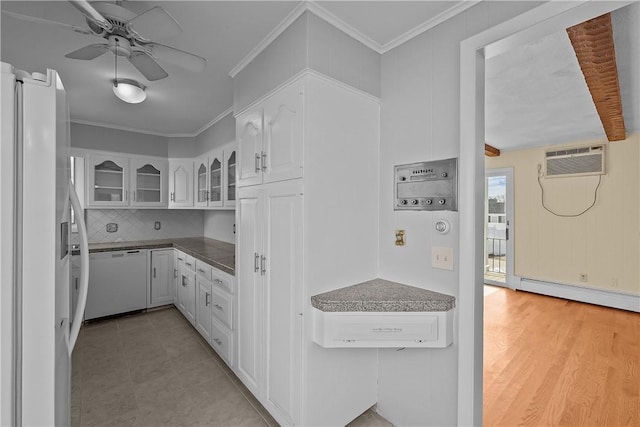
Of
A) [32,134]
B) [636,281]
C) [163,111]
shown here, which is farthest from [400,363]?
[636,281]

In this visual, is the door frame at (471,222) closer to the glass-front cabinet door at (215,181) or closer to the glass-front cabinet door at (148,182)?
the glass-front cabinet door at (215,181)

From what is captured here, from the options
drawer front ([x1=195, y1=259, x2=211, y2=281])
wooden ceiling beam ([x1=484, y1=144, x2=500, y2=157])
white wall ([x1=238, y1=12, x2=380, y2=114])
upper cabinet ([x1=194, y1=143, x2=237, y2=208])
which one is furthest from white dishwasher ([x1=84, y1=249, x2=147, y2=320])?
wooden ceiling beam ([x1=484, y1=144, x2=500, y2=157])

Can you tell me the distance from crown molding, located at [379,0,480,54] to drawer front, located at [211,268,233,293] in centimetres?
201

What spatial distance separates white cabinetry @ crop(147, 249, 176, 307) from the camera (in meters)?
3.88

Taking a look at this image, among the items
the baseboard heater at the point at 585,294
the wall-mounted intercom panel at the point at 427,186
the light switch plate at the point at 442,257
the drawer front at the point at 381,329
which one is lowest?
the baseboard heater at the point at 585,294

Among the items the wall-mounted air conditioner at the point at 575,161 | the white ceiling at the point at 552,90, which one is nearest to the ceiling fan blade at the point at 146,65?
the white ceiling at the point at 552,90

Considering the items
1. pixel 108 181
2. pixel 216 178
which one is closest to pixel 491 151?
pixel 216 178

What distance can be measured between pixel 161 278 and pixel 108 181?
1.40 meters

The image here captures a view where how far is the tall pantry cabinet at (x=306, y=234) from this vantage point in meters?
1.65

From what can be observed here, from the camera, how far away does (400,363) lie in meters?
1.88

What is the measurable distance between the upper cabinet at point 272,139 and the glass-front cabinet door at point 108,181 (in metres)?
2.56

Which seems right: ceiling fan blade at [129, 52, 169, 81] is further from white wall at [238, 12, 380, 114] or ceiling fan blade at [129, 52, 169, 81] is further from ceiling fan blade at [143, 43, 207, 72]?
white wall at [238, 12, 380, 114]

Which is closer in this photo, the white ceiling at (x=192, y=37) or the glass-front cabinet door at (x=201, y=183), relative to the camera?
the white ceiling at (x=192, y=37)

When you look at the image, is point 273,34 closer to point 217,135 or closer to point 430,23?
point 430,23
